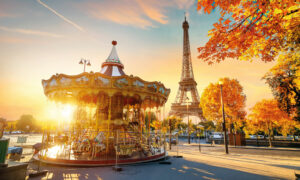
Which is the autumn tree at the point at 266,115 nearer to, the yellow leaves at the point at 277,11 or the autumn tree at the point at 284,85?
the autumn tree at the point at 284,85

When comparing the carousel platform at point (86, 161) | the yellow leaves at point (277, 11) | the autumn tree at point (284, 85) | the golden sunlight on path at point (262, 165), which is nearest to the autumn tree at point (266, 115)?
the autumn tree at point (284, 85)

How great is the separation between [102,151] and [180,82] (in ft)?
152

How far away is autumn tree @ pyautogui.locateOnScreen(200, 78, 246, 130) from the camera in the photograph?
74.1 ft

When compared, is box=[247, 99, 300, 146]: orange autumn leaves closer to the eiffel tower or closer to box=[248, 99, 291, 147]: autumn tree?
box=[248, 99, 291, 147]: autumn tree

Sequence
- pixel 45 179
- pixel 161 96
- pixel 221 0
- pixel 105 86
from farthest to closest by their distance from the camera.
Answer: pixel 161 96 → pixel 105 86 → pixel 45 179 → pixel 221 0

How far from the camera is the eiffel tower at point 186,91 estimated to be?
47500mm

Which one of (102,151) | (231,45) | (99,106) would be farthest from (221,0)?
(99,106)

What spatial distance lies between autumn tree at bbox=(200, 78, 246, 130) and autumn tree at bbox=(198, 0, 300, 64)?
18.3 m

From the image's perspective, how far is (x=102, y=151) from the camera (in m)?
9.30

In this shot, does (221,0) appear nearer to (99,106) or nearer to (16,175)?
(16,175)

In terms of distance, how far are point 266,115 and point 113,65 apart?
68.5 ft

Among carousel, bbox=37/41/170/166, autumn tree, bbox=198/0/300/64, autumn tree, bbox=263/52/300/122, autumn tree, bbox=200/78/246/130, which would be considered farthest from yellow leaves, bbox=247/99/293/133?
autumn tree, bbox=198/0/300/64

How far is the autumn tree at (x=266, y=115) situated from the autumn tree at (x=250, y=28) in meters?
18.3

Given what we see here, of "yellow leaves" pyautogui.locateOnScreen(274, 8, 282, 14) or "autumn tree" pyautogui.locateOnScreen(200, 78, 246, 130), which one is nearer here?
"yellow leaves" pyautogui.locateOnScreen(274, 8, 282, 14)
